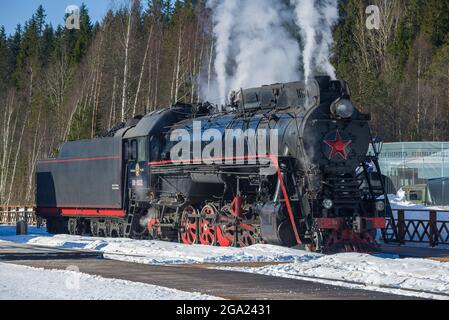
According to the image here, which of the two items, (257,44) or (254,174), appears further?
(257,44)

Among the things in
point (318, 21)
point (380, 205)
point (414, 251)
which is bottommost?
point (414, 251)

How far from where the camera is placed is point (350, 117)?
2012 cm

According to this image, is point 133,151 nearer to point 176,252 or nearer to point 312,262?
point 176,252

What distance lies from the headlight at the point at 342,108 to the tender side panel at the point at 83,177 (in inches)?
367

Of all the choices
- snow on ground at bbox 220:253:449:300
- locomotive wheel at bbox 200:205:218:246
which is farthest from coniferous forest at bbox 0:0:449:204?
snow on ground at bbox 220:253:449:300

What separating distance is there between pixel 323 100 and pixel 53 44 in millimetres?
77086

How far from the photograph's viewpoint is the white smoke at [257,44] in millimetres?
33188

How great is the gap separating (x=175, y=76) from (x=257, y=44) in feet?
45.4

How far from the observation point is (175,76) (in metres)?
48.4

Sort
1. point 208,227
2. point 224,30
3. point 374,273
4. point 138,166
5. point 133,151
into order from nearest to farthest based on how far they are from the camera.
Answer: point 374,273 → point 208,227 → point 138,166 → point 133,151 → point 224,30

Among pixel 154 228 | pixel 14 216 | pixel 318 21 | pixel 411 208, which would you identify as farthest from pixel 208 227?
pixel 14 216

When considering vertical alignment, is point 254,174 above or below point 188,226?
above

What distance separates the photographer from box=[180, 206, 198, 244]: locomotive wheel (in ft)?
77.4

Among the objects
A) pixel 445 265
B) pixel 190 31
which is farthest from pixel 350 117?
pixel 190 31
